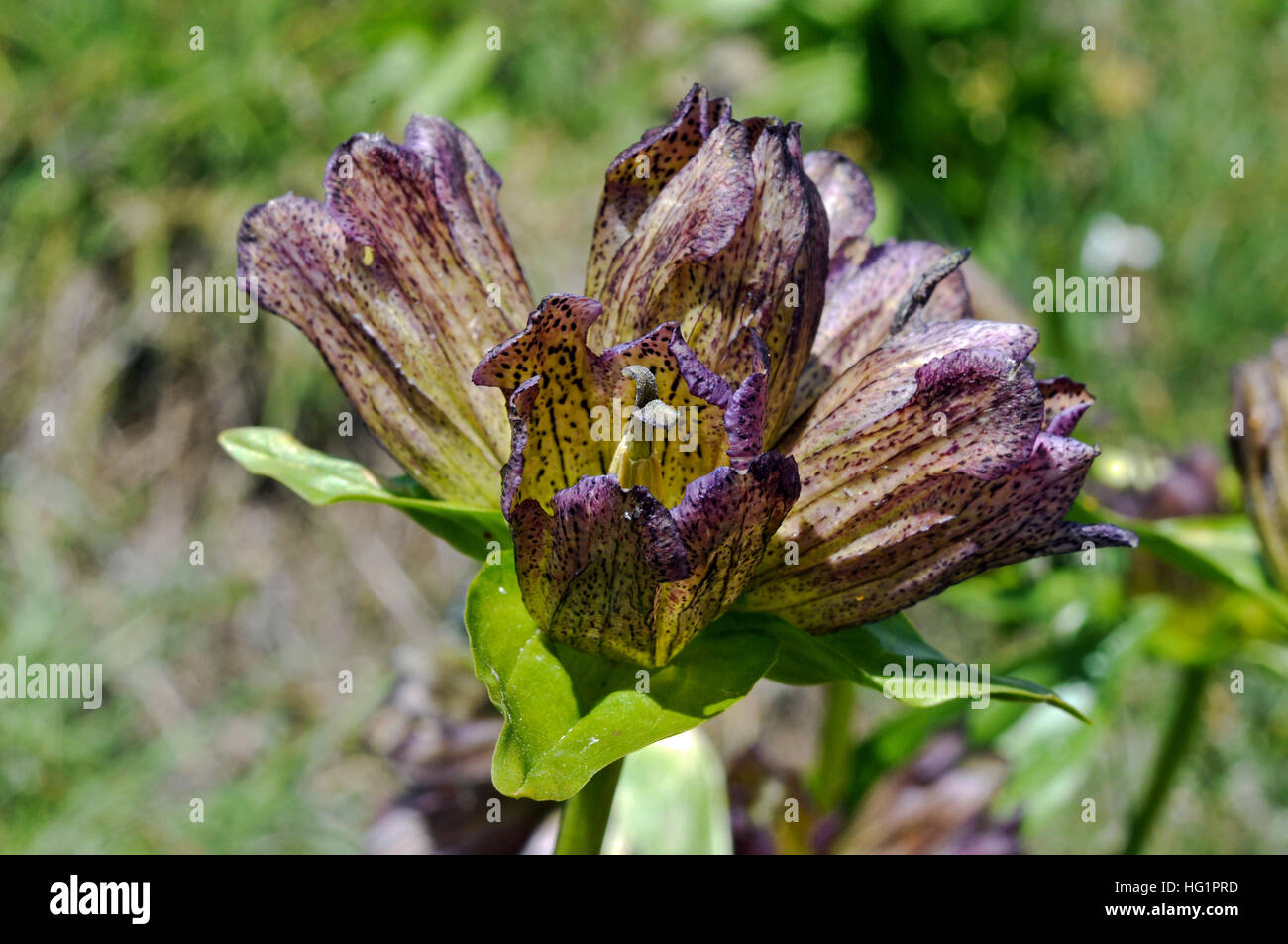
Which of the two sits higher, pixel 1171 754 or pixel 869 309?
pixel 869 309

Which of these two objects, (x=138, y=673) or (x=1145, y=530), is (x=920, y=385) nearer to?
(x=1145, y=530)

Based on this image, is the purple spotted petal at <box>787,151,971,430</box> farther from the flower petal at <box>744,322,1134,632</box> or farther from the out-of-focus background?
the out-of-focus background

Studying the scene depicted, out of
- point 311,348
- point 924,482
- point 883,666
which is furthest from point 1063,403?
point 311,348

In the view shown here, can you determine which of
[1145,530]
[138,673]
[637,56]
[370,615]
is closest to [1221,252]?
[637,56]

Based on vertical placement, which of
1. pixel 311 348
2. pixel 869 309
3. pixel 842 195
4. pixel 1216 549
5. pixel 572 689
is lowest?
pixel 572 689

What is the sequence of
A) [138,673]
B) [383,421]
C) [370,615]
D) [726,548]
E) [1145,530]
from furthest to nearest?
[370,615], [138,673], [1145,530], [383,421], [726,548]

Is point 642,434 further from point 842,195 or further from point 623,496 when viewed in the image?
point 842,195

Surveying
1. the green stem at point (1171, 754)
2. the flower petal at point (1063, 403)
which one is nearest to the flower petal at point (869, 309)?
the flower petal at point (1063, 403)
